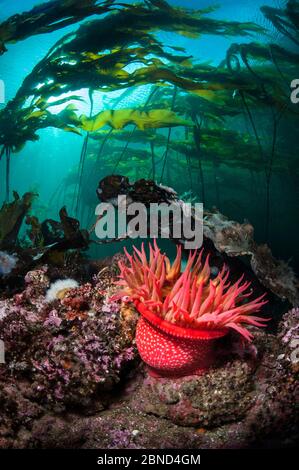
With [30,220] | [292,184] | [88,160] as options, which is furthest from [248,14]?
[88,160]

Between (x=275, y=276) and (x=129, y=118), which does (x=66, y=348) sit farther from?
(x=129, y=118)

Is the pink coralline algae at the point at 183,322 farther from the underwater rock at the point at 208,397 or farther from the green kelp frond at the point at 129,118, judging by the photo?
the green kelp frond at the point at 129,118

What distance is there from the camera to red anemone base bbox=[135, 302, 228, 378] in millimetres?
2279

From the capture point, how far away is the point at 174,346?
238 cm

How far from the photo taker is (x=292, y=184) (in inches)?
784

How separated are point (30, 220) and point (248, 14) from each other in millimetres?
8551

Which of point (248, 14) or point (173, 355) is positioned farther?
point (248, 14)

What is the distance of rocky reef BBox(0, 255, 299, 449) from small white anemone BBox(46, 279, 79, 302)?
1.18 ft

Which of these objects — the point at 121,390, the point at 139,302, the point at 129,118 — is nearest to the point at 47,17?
the point at 129,118

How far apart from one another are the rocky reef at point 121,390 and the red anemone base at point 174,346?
0.13 metres

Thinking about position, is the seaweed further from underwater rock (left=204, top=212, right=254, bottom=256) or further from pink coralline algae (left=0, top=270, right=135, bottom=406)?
underwater rock (left=204, top=212, right=254, bottom=256)

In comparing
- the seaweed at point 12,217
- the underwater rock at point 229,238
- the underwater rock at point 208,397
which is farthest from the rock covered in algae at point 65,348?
the seaweed at point 12,217

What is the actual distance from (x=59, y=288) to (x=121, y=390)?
1388mm
